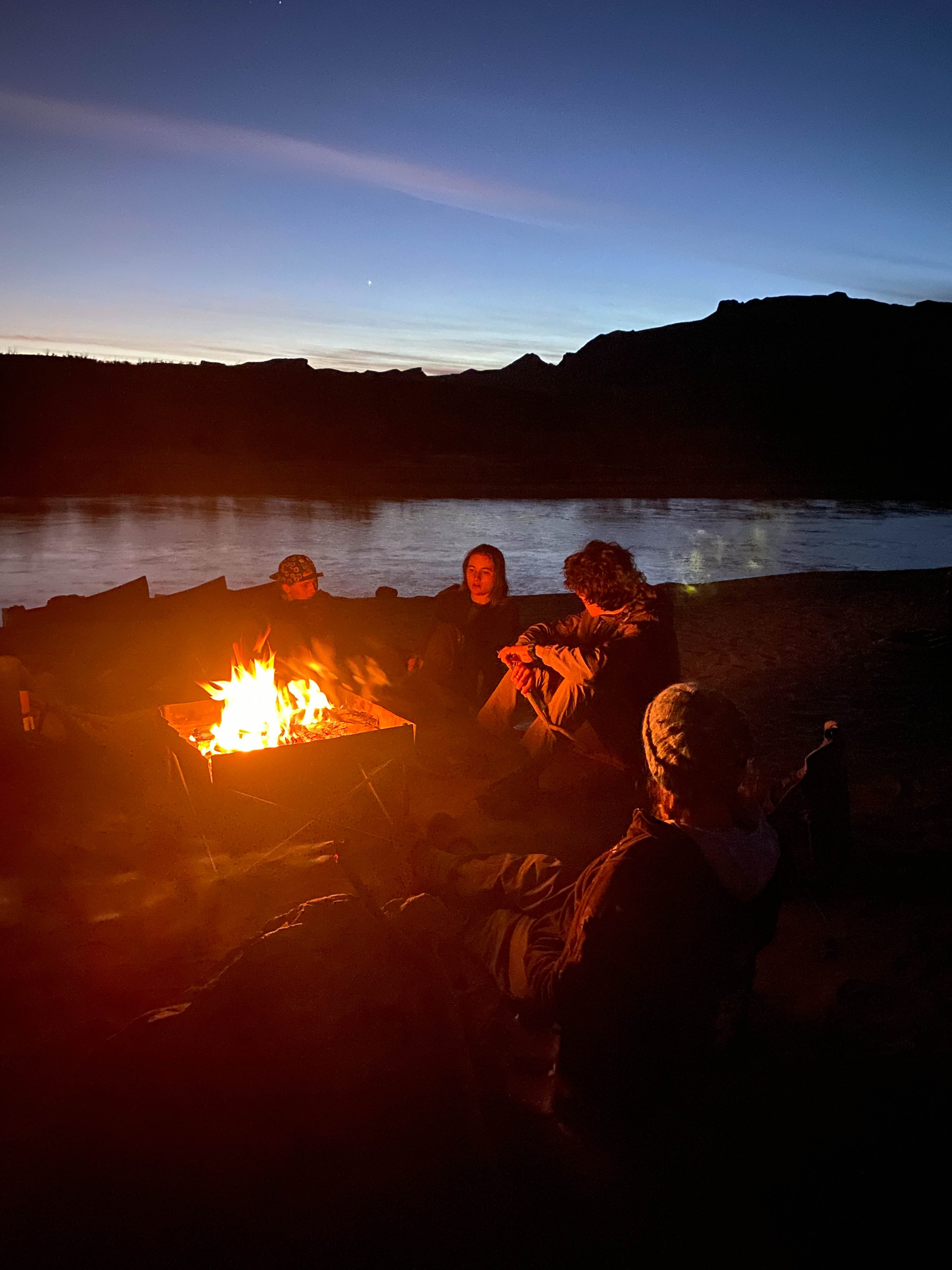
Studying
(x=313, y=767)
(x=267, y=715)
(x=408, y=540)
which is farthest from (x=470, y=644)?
(x=408, y=540)

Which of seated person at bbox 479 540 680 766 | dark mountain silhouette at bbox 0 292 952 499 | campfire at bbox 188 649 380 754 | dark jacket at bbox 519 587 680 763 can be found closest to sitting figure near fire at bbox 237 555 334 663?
campfire at bbox 188 649 380 754

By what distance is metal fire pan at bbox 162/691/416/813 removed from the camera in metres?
4.30

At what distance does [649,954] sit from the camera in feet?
6.77

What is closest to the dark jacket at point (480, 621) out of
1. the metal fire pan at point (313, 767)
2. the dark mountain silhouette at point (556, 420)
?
the metal fire pan at point (313, 767)

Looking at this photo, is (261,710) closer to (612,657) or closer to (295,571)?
(295,571)

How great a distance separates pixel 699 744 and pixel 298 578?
12.2ft

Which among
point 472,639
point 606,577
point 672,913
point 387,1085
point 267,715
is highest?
point 606,577

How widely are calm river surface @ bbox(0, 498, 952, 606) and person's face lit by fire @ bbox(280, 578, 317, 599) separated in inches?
297

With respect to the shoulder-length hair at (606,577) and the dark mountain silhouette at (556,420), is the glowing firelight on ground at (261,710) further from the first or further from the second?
the dark mountain silhouette at (556,420)

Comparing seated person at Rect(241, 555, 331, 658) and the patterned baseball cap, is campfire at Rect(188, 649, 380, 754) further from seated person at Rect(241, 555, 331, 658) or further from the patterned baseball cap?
the patterned baseball cap

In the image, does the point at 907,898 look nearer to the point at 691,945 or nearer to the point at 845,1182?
the point at 845,1182

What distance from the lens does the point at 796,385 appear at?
91500mm

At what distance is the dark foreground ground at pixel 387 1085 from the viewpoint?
205 centimetres

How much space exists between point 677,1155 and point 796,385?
98.7 metres
